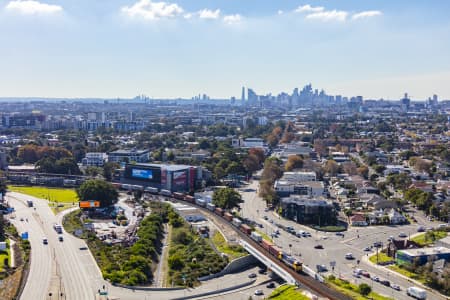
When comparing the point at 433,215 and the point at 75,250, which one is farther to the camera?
the point at 433,215

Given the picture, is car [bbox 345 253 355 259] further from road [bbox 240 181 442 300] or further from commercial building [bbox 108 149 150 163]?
commercial building [bbox 108 149 150 163]

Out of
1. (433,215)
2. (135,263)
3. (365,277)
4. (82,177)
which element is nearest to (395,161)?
(433,215)

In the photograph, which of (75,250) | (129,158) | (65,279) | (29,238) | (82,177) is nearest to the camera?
(65,279)

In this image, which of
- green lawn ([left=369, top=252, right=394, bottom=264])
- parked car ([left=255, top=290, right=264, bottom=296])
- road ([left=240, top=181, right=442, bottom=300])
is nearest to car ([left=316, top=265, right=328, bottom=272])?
road ([left=240, top=181, right=442, bottom=300])

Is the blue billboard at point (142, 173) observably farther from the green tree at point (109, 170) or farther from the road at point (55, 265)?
the road at point (55, 265)

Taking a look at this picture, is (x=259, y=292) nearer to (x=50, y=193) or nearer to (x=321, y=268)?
(x=321, y=268)

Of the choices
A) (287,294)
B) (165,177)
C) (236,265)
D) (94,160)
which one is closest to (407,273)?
(287,294)

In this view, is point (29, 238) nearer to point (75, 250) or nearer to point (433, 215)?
point (75, 250)
